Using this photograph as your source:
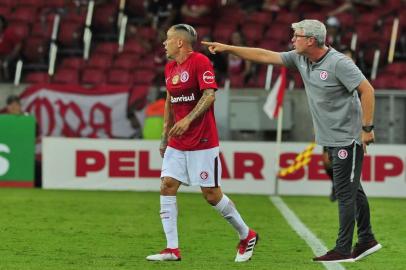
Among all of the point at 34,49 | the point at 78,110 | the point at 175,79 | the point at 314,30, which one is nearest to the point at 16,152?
the point at 78,110

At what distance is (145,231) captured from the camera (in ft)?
37.9

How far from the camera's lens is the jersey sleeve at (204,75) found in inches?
346

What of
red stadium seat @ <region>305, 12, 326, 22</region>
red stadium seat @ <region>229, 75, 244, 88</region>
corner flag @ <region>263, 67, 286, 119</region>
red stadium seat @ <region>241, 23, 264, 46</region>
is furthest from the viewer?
red stadium seat @ <region>305, 12, 326, 22</region>

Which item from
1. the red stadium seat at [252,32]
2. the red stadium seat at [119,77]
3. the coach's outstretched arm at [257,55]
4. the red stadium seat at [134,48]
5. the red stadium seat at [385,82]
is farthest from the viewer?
the red stadium seat at [252,32]

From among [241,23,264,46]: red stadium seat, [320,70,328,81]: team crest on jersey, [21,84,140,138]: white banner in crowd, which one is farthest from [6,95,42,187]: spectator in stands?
[320,70,328,81]: team crest on jersey

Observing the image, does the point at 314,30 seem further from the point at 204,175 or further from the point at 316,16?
the point at 316,16

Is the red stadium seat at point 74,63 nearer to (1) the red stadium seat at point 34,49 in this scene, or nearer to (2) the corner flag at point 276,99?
(1) the red stadium seat at point 34,49

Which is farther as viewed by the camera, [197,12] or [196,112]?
[197,12]

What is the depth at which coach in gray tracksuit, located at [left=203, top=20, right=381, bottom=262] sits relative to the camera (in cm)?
868

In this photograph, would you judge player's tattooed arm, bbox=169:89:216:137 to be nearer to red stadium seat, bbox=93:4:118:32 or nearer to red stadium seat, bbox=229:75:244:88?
red stadium seat, bbox=229:75:244:88

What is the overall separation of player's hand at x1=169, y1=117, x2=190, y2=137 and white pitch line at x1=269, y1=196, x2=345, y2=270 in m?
1.52

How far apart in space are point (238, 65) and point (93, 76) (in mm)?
2666

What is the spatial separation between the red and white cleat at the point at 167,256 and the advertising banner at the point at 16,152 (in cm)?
900

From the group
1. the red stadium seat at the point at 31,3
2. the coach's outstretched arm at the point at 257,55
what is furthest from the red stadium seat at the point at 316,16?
the coach's outstretched arm at the point at 257,55
